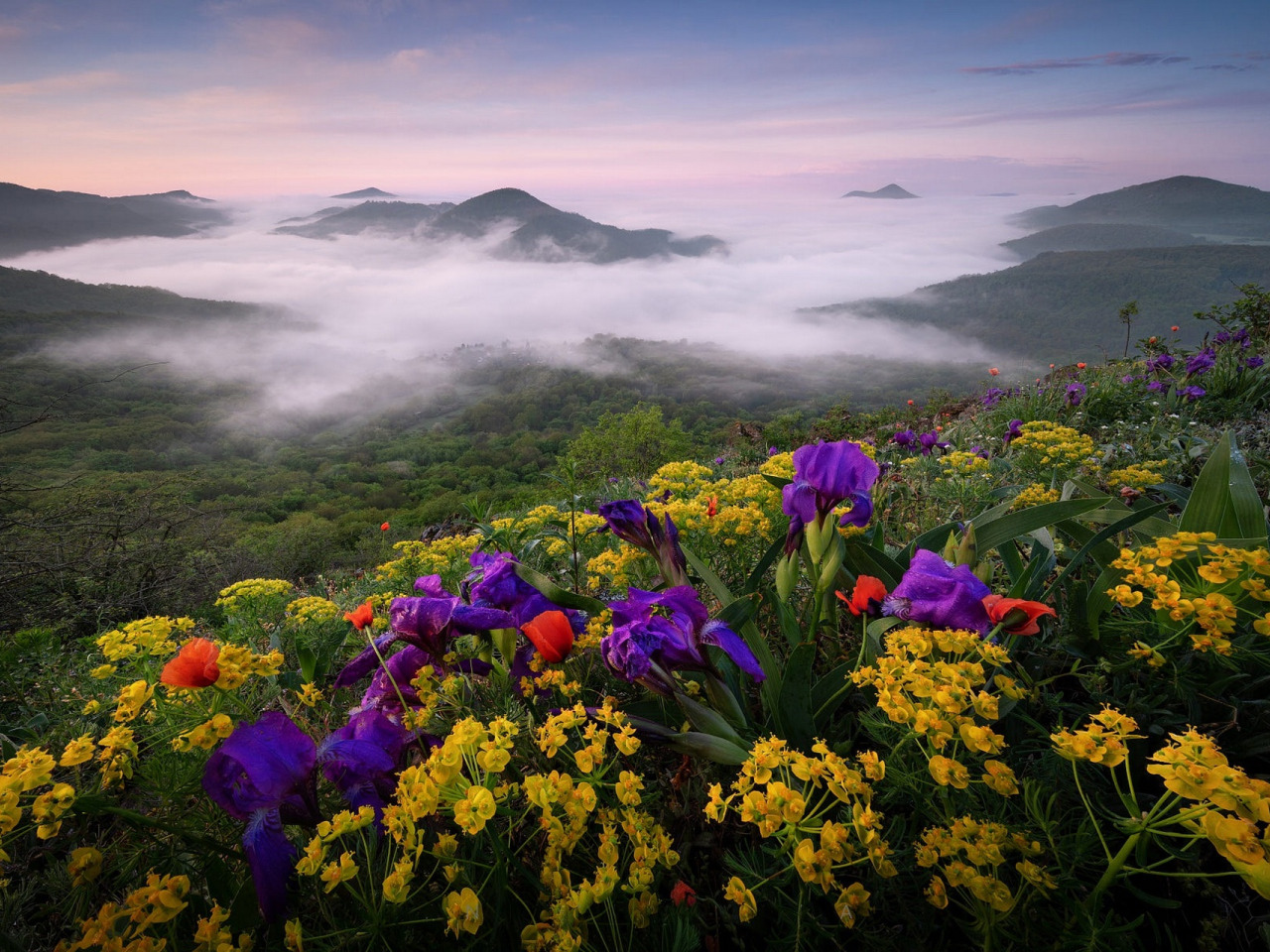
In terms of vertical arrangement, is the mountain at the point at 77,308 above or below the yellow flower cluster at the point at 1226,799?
below

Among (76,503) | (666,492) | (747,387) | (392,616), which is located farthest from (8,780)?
(747,387)

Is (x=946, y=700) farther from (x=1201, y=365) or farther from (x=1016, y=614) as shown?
(x=1201, y=365)

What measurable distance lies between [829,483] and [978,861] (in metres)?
1.01

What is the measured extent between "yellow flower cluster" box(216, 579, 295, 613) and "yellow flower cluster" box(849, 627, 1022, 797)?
145 inches

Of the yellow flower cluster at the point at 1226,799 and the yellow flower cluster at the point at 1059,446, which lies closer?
the yellow flower cluster at the point at 1226,799

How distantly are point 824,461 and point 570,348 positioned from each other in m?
178

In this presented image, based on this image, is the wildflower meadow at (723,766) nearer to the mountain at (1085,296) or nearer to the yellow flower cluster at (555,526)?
the yellow flower cluster at (555,526)

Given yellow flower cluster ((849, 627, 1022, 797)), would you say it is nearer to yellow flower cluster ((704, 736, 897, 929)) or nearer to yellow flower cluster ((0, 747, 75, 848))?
yellow flower cluster ((704, 736, 897, 929))

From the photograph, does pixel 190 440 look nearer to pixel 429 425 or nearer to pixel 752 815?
pixel 429 425

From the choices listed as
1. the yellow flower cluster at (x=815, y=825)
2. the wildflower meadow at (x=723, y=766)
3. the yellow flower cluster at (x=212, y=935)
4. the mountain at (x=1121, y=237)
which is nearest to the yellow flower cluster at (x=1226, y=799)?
the wildflower meadow at (x=723, y=766)

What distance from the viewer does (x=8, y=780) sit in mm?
983

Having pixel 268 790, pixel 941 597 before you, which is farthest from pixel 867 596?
pixel 268 790

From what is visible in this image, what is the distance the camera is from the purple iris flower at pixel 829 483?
1.74 meters

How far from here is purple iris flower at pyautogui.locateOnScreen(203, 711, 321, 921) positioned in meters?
1.09
